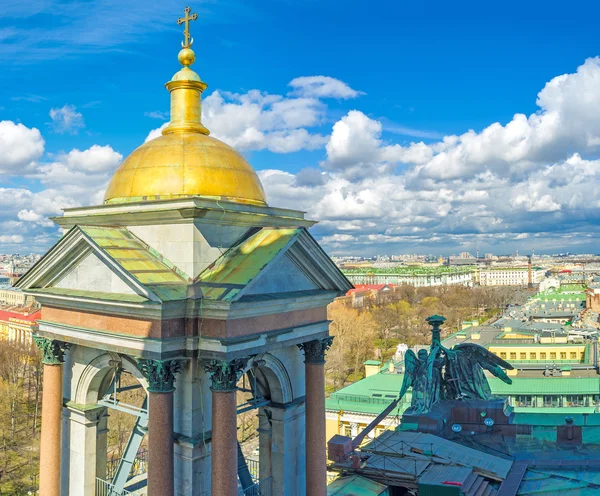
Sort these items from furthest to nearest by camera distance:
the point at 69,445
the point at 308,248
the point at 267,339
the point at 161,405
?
the point at 69,445 → the point at 308,248 → the point at 267,339 → the point at 161,405

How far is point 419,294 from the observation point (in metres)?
196

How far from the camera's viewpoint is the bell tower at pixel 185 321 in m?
13.6

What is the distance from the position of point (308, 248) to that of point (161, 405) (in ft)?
18.0

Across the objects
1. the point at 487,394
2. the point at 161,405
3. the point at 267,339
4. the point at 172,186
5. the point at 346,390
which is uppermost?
the point at 172,186

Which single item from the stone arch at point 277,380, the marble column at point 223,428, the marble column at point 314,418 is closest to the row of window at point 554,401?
the marble column at point 314,418

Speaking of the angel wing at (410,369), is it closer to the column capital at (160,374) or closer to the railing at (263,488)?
the railing at (263,488)

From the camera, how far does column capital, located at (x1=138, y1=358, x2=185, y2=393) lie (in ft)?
43.8

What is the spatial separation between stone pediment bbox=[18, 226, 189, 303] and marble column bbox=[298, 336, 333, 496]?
459cm

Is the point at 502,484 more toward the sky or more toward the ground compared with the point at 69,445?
more toward the ground

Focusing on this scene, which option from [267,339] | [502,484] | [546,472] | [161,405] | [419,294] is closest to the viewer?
[161,405]

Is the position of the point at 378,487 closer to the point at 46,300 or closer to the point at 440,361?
the point at 440,361

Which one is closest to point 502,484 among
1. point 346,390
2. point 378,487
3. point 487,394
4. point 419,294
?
point 378,487

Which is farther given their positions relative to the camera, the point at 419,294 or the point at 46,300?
the point at 419,294

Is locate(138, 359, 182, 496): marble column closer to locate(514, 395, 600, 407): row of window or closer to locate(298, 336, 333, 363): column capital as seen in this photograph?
locate(298, 336, 333, 363): column capital
